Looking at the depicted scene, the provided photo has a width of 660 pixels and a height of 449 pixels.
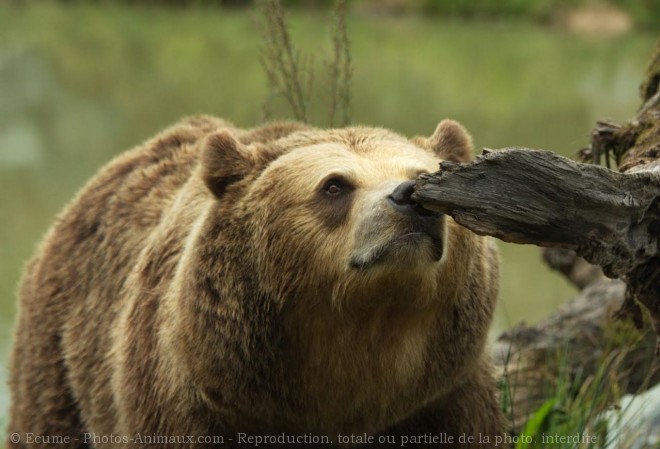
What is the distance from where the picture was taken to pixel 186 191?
4949 mm

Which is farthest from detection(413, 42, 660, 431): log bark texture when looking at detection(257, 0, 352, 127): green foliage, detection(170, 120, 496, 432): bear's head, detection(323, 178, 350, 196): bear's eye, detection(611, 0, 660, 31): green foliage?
detection(611, 0, 660, 31): green foliage

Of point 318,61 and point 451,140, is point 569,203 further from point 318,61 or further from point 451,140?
point 318,61

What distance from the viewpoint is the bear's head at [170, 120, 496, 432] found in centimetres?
391

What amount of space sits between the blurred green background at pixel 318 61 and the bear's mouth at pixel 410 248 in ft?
9.53

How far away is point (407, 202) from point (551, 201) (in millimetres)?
466

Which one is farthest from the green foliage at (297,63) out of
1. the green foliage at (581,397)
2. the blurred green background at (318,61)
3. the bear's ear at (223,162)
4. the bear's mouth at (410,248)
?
the bear's mouth at (410,248)

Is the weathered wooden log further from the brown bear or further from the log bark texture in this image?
the brown bear

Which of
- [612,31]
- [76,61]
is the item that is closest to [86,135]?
[76,61]

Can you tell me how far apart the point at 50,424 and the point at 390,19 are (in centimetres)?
3369

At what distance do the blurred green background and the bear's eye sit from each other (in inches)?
109

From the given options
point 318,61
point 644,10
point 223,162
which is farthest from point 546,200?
point 644,10

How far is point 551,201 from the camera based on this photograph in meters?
3.57

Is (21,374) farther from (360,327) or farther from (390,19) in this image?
(390,19)

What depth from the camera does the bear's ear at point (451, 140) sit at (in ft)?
15.2
